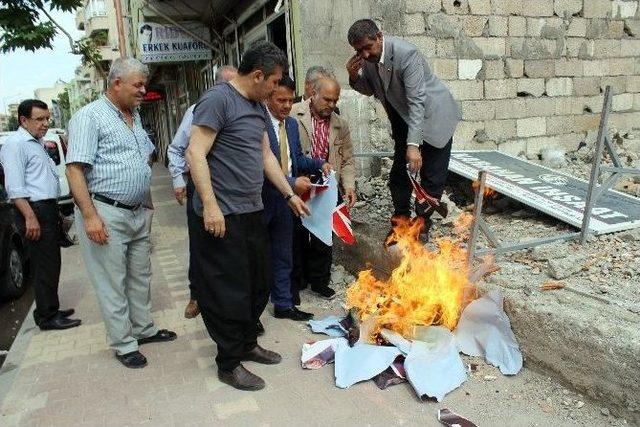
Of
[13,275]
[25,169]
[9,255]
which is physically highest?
[25,169]

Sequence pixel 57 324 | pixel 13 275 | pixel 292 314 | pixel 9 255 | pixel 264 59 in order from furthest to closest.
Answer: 1. pixel 13 275
2. pixel 9 255
3. pixel 57 324
4. pixel 292 314
5. pixel 264 59

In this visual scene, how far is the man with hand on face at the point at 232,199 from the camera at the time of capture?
2.78 metres

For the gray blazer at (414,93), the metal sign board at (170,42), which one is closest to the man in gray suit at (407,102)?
the gray blazer at (414,93)

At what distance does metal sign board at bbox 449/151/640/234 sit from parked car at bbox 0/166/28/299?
5.18m

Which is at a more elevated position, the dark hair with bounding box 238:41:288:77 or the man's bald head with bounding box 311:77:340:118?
the dark hair with bounding box 238:41:288:77

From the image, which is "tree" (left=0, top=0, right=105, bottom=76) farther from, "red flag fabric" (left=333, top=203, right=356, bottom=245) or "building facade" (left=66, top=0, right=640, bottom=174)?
"red flag fabric" (left=333, top=203, right=356, bottom=245)

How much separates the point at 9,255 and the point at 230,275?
13.2 ft

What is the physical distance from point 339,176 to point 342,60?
248cm

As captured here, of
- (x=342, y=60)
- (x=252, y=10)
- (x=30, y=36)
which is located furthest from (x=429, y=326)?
(x=30, y=36)

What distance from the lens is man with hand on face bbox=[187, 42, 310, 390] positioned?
9.11 feet

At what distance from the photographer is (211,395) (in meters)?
3.03

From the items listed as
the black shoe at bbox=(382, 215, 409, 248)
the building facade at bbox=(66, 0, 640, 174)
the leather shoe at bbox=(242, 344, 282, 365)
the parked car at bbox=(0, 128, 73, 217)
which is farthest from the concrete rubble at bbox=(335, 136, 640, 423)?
the parked car at bbox=(0, 128, 73, 217)

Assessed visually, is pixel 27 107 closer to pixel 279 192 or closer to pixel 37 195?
pixel 37 195

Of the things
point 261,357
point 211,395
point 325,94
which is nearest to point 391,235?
point 325,94
